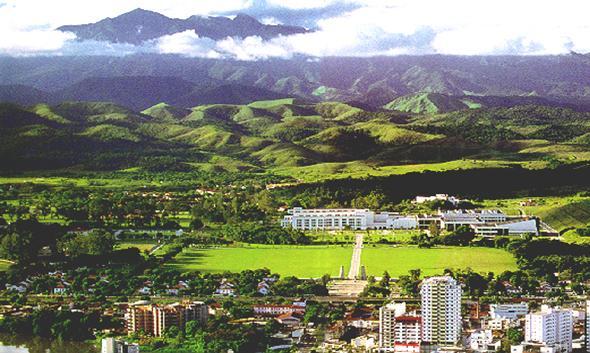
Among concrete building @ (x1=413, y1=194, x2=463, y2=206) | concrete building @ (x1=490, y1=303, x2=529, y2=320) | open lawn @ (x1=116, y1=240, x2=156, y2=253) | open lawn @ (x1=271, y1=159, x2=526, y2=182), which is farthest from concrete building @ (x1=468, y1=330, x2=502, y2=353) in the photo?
open lawn @ (x1=271, y1=159, x2=526, y2=182)

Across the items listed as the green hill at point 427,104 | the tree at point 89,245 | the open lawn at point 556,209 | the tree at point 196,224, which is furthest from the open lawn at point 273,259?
the green hill at point 427,104

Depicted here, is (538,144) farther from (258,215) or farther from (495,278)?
(495,278)

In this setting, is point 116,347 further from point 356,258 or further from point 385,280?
point 356,258

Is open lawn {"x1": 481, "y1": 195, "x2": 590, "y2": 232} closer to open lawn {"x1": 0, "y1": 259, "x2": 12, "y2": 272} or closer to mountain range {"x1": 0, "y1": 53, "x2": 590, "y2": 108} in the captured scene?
open lawn {"x1": 0, "y1": 259, "x2": 12, "y2": 272}

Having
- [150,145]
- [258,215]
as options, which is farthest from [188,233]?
[150,145]

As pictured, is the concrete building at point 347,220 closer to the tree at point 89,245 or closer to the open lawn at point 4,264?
the tree at point 89,245

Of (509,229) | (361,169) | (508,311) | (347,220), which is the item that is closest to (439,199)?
(347,220)
